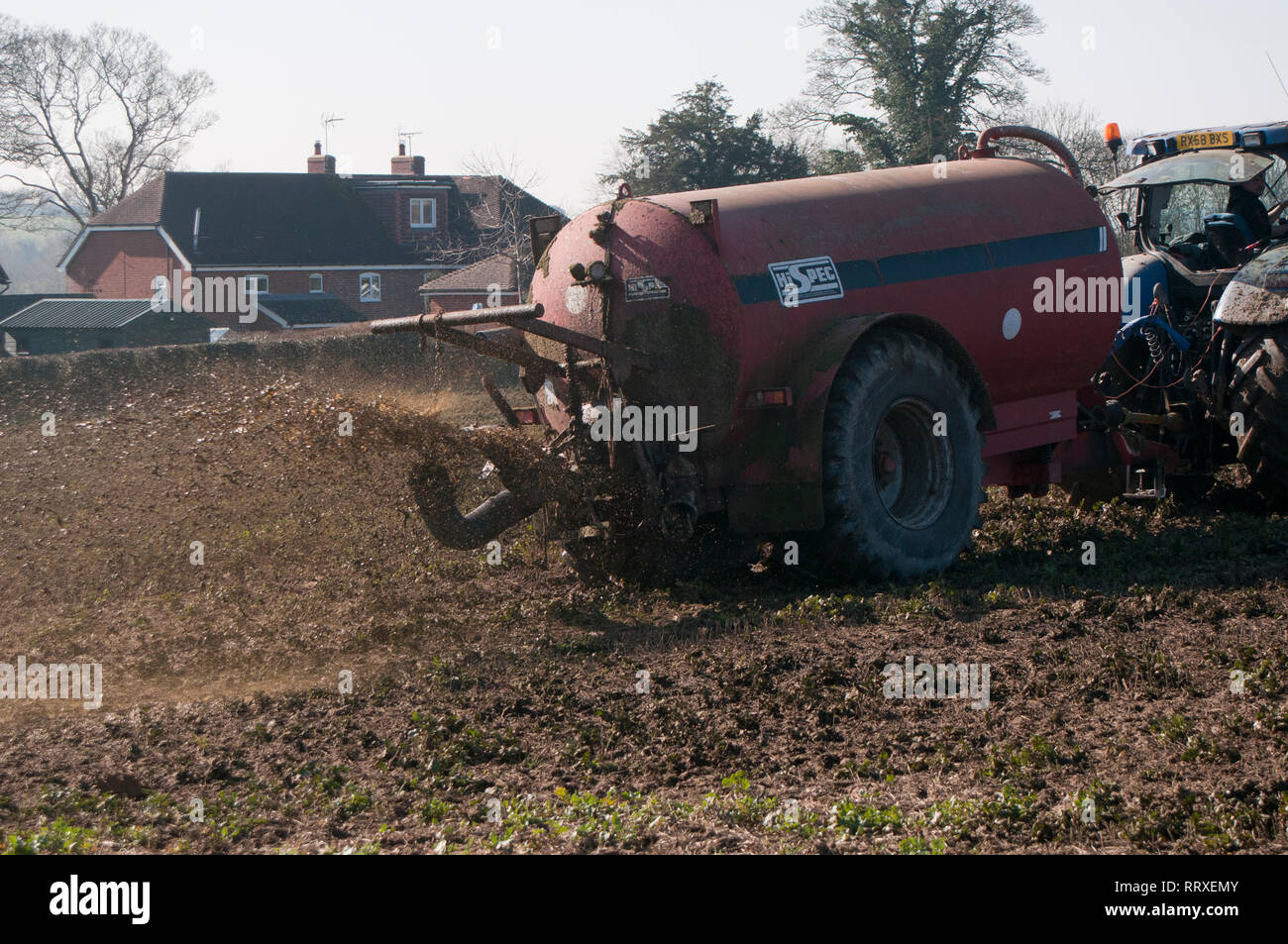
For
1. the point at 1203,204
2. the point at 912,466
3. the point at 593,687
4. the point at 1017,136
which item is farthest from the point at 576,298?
the point at 1203,204

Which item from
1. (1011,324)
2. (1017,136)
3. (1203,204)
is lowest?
(1011,324)

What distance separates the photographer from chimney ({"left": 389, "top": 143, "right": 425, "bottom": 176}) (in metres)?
53.8

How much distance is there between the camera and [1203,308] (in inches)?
405

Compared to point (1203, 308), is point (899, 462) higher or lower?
lower

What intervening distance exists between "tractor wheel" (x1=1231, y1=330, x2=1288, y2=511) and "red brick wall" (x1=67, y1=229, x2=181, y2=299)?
4638 cm

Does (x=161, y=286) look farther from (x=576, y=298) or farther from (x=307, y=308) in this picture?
(x=576, y=298)

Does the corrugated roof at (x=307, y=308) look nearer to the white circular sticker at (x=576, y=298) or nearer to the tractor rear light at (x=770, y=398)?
the white circular sticker at (x=576, y=298)

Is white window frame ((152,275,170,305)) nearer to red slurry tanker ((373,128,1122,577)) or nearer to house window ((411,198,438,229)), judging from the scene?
house window ((411,198,438,229))

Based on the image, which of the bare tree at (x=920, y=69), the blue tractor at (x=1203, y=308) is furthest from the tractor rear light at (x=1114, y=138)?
the bare tree at (x=920, y=69)

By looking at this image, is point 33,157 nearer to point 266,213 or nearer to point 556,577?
point 266,213

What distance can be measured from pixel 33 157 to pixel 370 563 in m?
53.8

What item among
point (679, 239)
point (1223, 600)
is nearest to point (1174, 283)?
point (1223, 600)

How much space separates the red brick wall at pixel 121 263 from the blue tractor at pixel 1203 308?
147 feet

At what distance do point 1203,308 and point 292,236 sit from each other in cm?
4420
